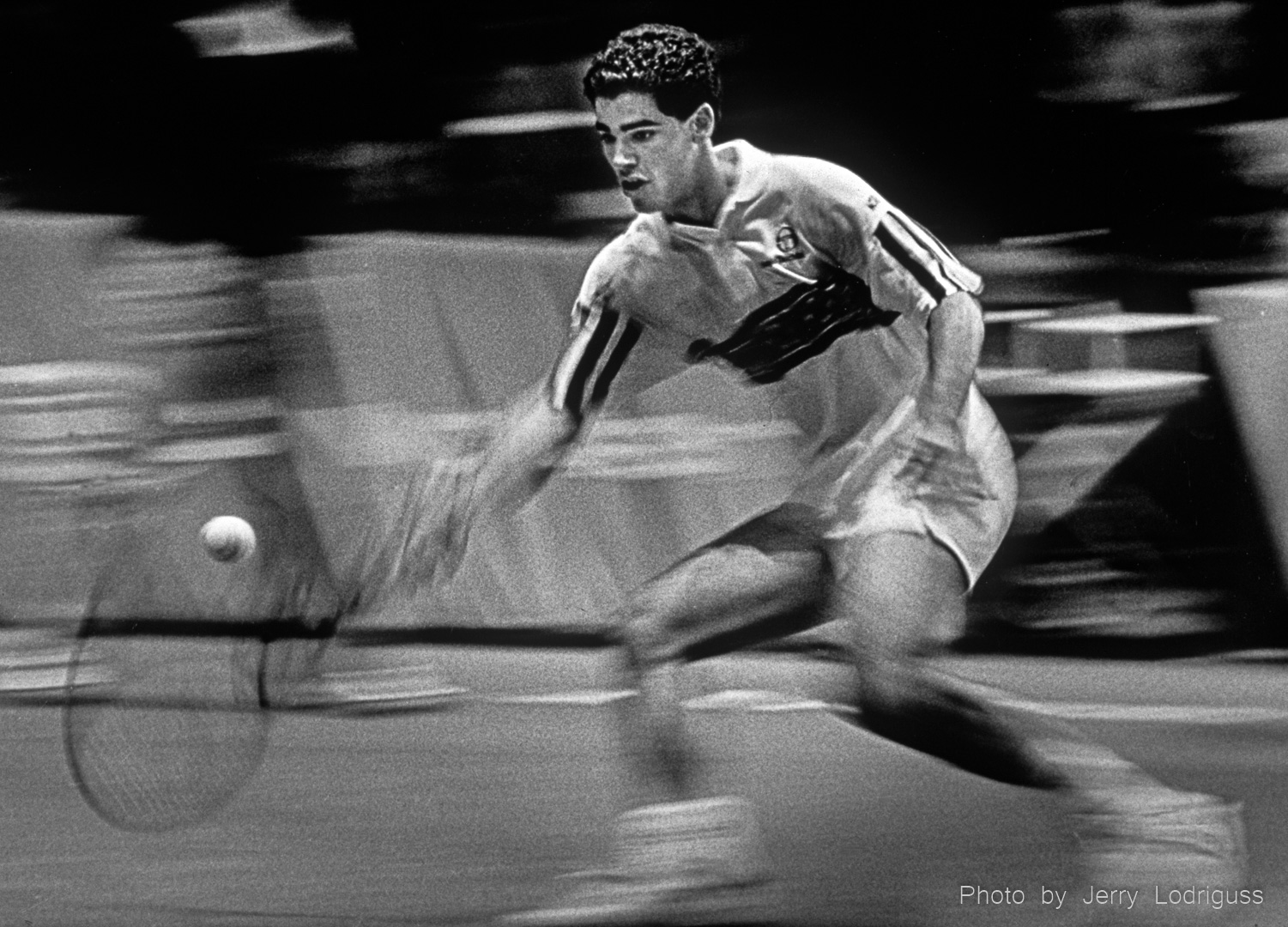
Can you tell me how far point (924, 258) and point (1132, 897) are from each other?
1.32 m

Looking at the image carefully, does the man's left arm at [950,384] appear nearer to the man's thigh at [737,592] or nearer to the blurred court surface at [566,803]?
the man's thigh at [737,592]

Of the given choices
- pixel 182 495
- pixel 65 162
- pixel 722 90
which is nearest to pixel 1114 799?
pixel 722 90

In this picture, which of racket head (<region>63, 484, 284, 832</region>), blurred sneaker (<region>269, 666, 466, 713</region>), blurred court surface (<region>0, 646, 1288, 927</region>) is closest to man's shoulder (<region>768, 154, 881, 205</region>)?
blurred court surface (<region>0, 646, 1288, 927</region>)

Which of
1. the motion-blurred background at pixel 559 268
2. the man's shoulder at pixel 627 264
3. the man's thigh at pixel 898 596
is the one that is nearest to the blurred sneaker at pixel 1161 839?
the motion-blurred background at pixel 559 268

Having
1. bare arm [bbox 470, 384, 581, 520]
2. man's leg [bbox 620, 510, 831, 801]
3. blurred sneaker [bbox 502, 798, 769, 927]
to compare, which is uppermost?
bare arm [bbox 470, 384, 581, 520]

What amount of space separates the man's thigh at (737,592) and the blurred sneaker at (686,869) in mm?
323

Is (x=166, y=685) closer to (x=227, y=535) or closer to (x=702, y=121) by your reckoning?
(x=227, y=535)

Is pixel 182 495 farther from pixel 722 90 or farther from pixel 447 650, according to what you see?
pixel 722 90

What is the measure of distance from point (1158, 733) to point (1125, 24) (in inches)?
55.1

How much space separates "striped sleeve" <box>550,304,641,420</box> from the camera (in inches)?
127

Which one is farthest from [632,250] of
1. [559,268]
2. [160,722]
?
[160,722]

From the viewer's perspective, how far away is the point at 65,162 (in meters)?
3.29

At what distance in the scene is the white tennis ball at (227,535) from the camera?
129 inches

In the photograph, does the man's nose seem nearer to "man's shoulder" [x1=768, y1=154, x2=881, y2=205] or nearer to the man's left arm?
"man's shoulder" [x1=768, y1=154, x2=881, y2=205]
